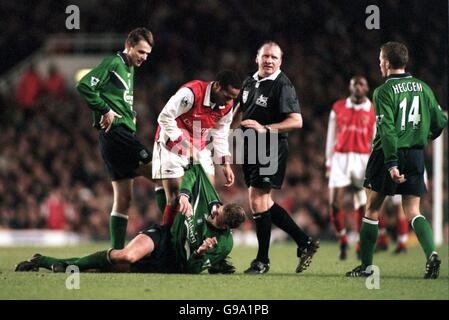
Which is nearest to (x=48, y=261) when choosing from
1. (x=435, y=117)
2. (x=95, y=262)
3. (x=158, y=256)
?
(x=95, y=262)

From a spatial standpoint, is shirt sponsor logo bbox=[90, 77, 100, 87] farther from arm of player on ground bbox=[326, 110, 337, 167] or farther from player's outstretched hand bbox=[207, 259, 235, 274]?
arm of player on ground bbox=[326, 110, 337, 167]

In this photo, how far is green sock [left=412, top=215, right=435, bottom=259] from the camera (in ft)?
24.6

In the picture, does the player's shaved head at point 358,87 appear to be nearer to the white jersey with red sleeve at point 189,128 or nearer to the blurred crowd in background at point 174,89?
the white jersey with red sleeve at point 189,128

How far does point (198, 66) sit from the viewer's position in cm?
1884

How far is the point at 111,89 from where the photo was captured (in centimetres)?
841

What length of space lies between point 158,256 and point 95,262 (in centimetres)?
53

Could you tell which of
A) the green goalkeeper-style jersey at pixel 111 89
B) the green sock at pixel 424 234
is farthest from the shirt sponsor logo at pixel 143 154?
the green sock at pixel 424 234

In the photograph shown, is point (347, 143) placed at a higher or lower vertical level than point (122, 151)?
higher

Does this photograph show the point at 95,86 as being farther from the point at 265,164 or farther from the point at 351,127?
the point at 351,127

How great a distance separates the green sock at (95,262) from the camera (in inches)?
296

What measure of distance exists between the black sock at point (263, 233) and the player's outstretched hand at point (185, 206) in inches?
39.3

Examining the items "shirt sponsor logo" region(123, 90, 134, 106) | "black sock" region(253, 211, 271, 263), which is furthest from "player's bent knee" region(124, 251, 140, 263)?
"shirt sponsor logo" region(123, 90, 134, 106)

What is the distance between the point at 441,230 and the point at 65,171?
763cm

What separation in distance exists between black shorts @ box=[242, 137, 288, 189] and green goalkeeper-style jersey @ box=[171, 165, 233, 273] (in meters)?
0.55
